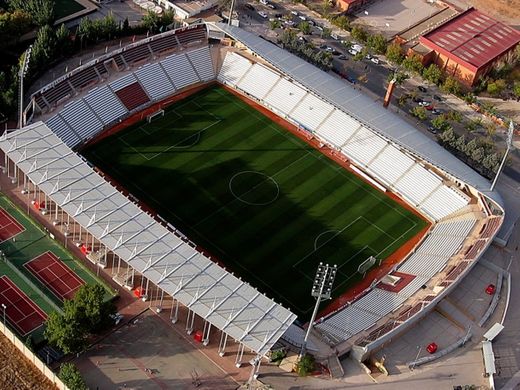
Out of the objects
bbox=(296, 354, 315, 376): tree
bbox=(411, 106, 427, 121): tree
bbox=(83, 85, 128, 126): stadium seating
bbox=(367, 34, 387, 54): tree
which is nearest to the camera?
bbox=(296, 354, 315, 376): tree

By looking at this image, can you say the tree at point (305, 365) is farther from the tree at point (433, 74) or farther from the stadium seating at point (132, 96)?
the tree at point (433, 74)

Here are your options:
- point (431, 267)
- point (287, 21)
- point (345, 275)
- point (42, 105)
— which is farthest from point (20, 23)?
point (431, 267)

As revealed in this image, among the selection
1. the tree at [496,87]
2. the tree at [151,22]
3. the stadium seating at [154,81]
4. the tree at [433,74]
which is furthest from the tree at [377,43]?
the stadium seating at [154,81]

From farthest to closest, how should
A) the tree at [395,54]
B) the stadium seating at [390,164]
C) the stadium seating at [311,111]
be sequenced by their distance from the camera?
the tree at [395,54]
the stadium seating at [311,111]
the stadium seating at [390,164]

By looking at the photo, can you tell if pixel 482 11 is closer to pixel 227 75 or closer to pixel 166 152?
pixel 227 75

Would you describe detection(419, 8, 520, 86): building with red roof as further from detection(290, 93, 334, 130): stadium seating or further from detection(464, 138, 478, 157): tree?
detection(290, 93, 334, 130): stadium seating

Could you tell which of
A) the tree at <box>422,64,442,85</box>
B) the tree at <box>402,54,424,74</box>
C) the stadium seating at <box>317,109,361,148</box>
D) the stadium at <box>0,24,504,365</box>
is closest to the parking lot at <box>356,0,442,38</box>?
the tree at <box>402,54,424,74</box>
